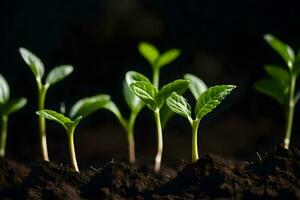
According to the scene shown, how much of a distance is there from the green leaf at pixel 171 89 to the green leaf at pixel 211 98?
2.2 inches

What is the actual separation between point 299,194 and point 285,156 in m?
0.16

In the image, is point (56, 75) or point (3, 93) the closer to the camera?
point (56, 75)

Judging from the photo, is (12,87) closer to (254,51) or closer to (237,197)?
(254,51)

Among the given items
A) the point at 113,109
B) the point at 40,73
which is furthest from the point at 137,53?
the point at 40,73

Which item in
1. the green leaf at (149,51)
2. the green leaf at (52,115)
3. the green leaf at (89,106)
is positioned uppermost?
the green leaf at (149,51)

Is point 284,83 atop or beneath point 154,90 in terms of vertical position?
beneath

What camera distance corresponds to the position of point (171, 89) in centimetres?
143

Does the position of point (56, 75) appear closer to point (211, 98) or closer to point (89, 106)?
point (89, 106)

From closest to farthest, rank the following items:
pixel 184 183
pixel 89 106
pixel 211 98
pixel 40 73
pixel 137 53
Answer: pixel 184 183 → pixel 211 98 → pixel 89 106 → pixel 40 73 → pixel 137 53

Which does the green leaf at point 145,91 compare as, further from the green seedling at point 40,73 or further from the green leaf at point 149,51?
the green leaf at point 149,51

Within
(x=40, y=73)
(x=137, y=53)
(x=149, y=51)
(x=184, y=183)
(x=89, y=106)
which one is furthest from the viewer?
(x=137, y=53)

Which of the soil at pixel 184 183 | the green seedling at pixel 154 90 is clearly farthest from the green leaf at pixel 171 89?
the soil at pixel 184 183

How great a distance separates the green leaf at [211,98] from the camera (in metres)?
1.39

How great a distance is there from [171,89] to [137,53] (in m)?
1.45
